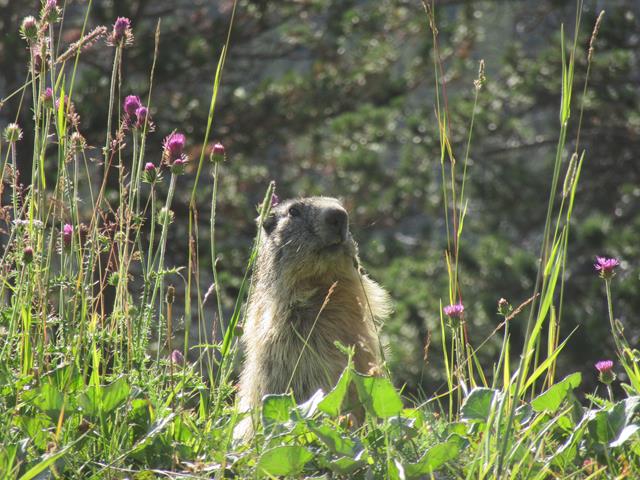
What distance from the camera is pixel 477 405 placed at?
9.04 ft

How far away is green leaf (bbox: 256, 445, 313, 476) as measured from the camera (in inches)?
95.5

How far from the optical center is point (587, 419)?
2.62 m

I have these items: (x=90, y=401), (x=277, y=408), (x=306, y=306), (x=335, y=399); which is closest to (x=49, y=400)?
(x=90, y=401)

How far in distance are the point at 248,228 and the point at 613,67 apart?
448 centimetres

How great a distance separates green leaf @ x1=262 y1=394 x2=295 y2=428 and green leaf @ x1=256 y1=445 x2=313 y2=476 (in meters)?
0.26

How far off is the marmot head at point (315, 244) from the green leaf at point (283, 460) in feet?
6.63

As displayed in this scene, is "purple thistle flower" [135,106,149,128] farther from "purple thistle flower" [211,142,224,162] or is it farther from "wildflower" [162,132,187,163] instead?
"purple thistle flower" [211,142,224,162]

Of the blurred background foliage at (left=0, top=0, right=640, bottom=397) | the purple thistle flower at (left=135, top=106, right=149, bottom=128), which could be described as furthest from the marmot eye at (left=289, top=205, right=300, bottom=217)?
the blurred background foliage at (left=0, top=0, right=640, bottom=397)

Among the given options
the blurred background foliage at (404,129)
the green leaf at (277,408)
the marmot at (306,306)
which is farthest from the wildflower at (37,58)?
the blurred background foliage at (404,129)

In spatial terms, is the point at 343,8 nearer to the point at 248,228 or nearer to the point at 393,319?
the point at 248,228

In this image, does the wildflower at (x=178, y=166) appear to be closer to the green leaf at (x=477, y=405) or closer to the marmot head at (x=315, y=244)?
the green leaf at (x=477, y=405)

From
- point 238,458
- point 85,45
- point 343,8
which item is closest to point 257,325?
point 85,45

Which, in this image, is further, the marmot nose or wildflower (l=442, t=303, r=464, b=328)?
the marmot nose

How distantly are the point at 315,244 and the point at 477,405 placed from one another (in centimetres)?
181
